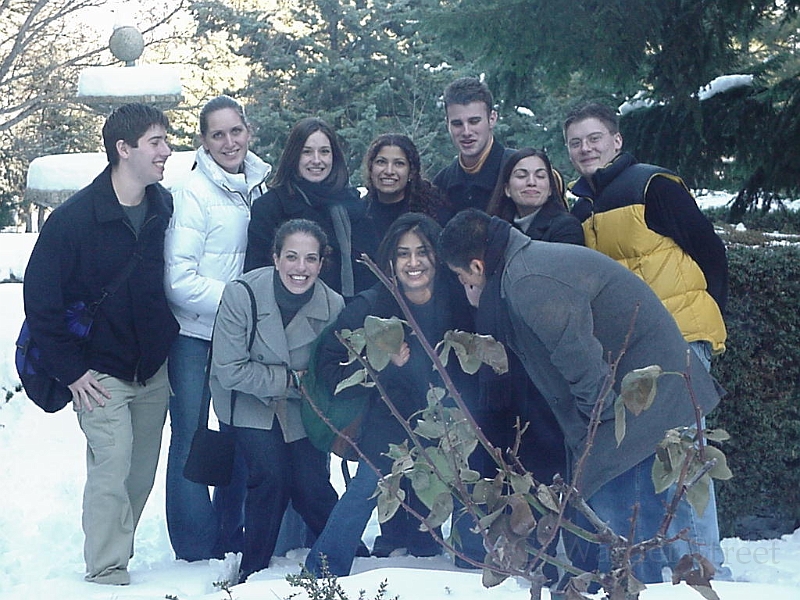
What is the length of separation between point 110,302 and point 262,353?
64 cm

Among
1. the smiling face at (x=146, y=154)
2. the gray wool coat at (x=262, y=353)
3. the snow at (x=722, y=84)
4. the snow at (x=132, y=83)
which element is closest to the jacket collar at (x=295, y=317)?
the gray wool coat at (x=262, y=353)

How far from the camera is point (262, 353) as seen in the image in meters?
3.76

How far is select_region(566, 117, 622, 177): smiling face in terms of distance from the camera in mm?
3691

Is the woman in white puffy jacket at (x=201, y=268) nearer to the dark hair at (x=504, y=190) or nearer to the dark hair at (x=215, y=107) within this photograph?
the dark hair at (x=215, y=107)

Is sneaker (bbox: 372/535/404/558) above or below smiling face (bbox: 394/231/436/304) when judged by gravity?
below

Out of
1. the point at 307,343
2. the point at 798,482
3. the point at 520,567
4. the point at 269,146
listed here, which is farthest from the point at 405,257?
the point at 269,146

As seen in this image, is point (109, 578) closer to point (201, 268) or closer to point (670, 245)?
point (201, 268)

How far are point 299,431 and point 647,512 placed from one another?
1.41 m

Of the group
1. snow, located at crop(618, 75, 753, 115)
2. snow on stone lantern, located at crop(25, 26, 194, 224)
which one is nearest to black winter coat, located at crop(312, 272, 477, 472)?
snow, located at crop(618, 75, 753, 115)

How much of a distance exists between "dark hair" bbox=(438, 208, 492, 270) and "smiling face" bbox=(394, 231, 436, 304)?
628mm

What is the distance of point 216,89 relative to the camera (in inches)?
725

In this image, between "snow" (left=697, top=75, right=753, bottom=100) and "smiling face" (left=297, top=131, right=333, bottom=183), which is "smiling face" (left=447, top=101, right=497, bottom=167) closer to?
"smiling face" (left=297, top=131, right=333, bottom=183)

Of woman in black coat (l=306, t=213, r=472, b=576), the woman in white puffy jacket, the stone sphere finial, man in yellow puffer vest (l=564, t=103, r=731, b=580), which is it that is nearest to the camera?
man in yellow puffer vest (l=564, t=103, r=731, b=580)

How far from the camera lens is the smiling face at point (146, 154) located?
3789 millimetres
